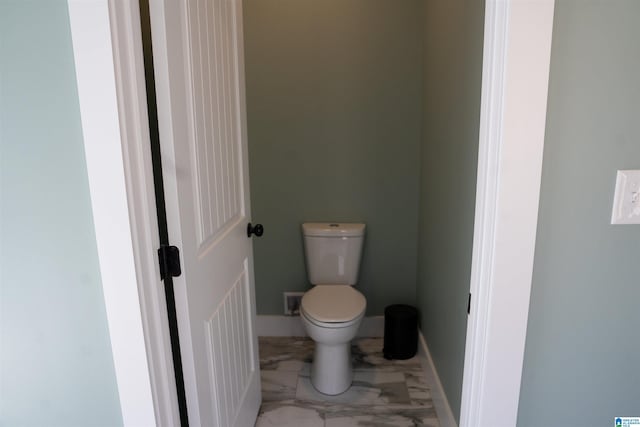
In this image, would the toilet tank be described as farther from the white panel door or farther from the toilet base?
the white panel door

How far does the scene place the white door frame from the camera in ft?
2.42

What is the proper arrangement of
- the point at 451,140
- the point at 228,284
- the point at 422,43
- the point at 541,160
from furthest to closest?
the point at 422,43, the point at 451,140, the point at 228,284, the point at 541,160

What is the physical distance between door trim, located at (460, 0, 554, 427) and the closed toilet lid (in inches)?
39.9

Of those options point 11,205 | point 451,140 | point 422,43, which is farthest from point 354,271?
point 11,205

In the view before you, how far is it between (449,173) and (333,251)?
86cm

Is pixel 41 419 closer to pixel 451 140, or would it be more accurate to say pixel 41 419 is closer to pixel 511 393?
pixel 511 393

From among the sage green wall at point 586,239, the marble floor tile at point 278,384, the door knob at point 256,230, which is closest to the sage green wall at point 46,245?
the door knob at point 256,230

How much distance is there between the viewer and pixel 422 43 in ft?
7.13

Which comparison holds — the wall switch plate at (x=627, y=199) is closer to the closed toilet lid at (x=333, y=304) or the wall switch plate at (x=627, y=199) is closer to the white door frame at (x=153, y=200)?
the white door frame at (x=153, y=200)

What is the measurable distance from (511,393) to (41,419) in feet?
3.60

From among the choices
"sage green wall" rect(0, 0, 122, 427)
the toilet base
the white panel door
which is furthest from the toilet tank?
"sage green wall" rect(0, 0, 122, 427)

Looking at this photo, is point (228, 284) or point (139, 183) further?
point (228, 284)

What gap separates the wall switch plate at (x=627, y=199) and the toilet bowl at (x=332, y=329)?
1289mm

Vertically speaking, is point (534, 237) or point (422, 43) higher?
point (422, 43)
